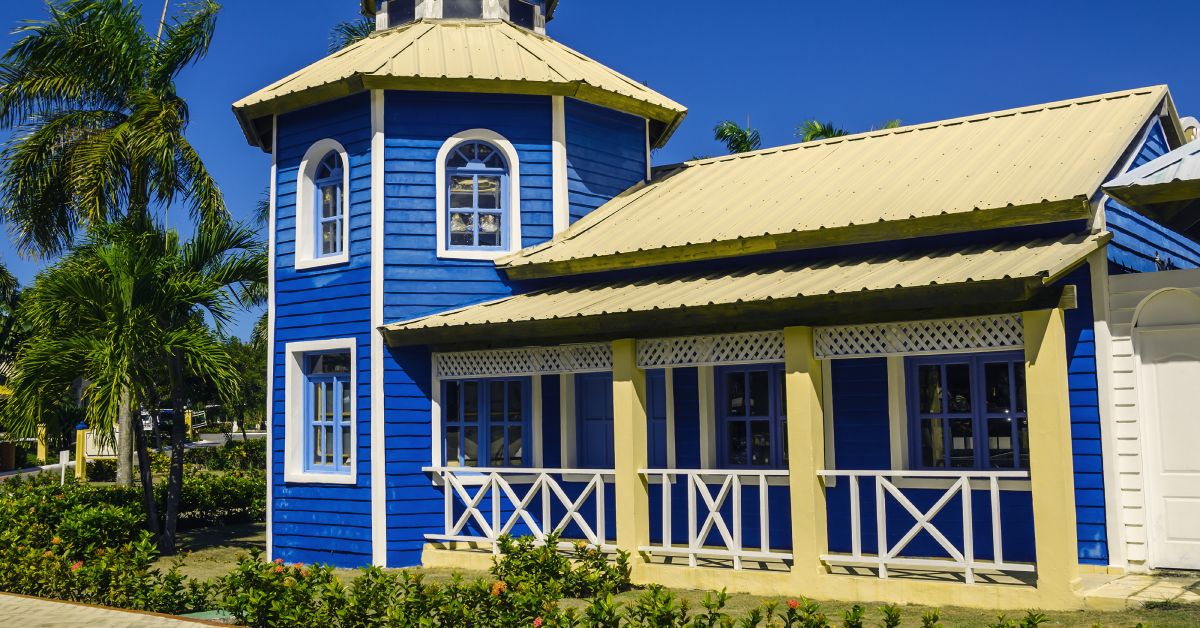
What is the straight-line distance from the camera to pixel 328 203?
14.4m

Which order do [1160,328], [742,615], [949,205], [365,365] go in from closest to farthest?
[742,615], [1160,328], [949,205], [365,365]

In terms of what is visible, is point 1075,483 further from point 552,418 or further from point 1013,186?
point 552,418

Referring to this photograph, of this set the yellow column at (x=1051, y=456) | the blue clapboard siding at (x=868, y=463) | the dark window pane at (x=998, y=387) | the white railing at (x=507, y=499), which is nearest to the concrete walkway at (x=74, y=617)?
the white railing at (x=507, y=499)

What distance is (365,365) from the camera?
13.3 meters

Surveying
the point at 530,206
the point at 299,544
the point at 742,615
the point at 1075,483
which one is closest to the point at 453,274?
the point at 530,206

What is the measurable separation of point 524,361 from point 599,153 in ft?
11.7

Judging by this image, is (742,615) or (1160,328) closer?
(742,615)

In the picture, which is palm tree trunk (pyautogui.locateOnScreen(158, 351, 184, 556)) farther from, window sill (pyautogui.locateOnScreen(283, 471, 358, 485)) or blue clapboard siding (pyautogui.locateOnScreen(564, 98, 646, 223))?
blue clapboard siding (pyautogui.locateOnScreen(564, 98, 646, 223))

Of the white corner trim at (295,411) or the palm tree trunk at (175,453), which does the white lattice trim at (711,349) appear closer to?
the white corner trim at (295,411)

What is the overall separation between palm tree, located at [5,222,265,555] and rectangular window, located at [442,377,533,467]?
8.67 ft

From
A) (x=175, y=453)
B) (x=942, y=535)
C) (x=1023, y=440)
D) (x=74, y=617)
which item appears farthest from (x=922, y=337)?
(x=175, y=453)

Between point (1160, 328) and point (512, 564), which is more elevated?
point (1160, 328)

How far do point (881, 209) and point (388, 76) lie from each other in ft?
19.3

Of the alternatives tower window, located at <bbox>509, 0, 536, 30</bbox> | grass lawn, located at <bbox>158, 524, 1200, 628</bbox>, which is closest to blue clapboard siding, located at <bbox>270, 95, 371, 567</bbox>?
grass lawn, located at <bbox>158, 524, 1200, 628</bbox>
